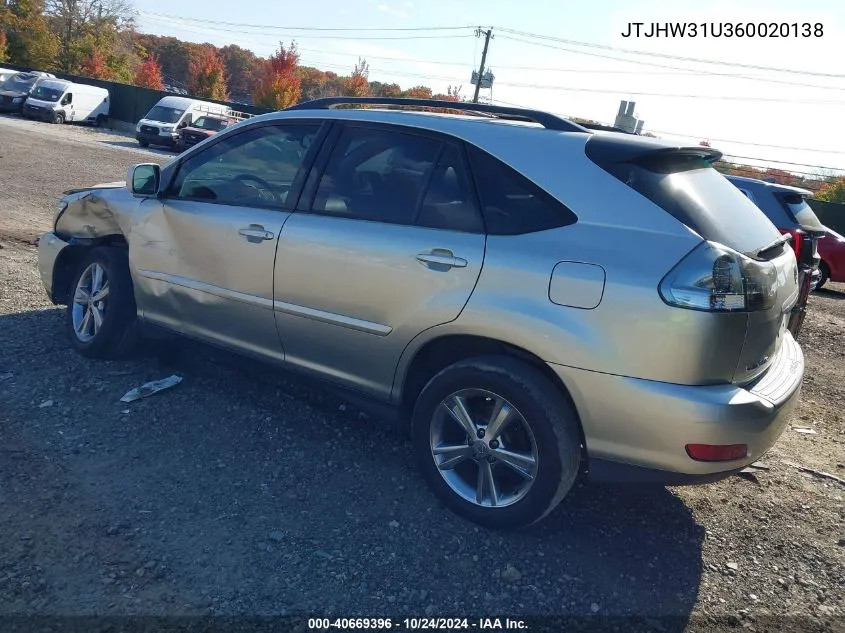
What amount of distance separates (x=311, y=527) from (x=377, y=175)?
1768 mm

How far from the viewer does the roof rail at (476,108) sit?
3535mm

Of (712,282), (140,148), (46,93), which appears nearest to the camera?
(712,282)

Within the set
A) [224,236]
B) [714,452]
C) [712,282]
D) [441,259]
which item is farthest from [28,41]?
[714,452]

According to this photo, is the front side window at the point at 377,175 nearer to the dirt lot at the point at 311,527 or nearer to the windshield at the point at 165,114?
the dirt lot at the point at 311,527

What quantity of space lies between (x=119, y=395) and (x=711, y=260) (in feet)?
11.3

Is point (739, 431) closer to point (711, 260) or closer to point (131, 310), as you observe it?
point (711, 260)

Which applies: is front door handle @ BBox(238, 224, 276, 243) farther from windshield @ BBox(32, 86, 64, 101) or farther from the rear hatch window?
windshield @ BBox(32, 86, 64, 101)

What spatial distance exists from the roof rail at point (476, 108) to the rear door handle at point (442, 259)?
809 mm

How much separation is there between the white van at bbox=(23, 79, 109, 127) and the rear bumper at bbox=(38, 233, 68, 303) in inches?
1145

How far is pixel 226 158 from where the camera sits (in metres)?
4.43

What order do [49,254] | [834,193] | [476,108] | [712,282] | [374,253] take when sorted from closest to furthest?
[712,282] → [374,253] → [476,108] → [49,254] → [834,193]

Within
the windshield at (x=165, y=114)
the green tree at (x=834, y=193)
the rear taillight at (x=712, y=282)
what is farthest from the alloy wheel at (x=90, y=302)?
the green tree at (x=834, y=193)

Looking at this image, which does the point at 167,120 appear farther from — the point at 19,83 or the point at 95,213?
the point at 95,213

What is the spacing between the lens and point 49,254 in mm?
5250
